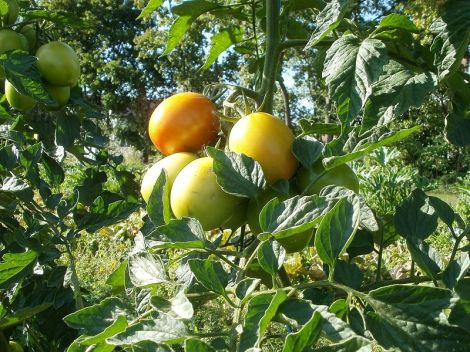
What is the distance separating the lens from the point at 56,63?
92 centimetres

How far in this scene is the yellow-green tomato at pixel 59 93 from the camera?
977 mm

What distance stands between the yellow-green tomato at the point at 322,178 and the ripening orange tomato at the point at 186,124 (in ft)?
0.39

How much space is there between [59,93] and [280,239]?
0.65m

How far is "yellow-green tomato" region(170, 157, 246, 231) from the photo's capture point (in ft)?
1.68

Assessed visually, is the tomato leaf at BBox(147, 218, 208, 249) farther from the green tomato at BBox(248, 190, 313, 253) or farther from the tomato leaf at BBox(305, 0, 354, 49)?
the tomato leaf at BBox(305, 0, 354, 49)

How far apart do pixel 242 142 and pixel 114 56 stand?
2167 cm

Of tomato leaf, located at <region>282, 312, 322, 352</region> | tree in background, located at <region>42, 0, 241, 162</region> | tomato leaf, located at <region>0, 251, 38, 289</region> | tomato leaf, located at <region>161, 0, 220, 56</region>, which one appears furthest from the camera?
tree in background, located at <region>42, 0, 241, 162</region>

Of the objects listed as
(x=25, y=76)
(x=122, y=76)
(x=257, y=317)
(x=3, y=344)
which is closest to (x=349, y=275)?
(x=257, y=317)

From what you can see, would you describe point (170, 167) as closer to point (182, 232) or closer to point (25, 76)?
point (182, 232)

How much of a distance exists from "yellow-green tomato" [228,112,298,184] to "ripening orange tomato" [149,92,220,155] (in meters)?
0.06

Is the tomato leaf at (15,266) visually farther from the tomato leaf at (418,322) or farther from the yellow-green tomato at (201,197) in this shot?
the tomato leaf at (418,322)

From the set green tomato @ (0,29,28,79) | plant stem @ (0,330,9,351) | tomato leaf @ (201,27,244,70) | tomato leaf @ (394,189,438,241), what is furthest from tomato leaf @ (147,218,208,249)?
plant stem @ (0,330,9,351)

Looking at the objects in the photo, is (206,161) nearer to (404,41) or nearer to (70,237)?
(404,41)

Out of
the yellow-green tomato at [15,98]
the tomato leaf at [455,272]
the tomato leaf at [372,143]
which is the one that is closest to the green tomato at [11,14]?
the yellow-green tomato at [15,98]
